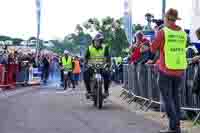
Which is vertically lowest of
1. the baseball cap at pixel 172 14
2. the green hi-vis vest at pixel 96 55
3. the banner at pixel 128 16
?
the green hi-vis vest at pixel 96 55

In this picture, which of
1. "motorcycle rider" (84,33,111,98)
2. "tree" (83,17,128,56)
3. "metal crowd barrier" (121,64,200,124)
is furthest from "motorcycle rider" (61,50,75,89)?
"tree" (83,17,128,56)

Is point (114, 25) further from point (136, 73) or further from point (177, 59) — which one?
point (177, 59)

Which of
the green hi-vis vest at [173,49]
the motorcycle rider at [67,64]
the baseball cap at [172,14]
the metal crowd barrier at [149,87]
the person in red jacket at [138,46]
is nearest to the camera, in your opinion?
the baseball cap at [172,14]

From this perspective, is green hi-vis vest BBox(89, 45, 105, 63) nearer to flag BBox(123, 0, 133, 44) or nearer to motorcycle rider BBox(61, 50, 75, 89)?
motorcycle rider BBox(61, 50, 75, 89)

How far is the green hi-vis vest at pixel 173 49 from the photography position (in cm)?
1009

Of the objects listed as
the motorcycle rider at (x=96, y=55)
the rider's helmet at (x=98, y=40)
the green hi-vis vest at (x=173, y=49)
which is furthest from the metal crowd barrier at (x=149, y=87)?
the rider's helmet at (x=98, y=40)

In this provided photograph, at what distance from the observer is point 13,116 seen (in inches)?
508

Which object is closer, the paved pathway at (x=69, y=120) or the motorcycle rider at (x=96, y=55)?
the paved pathway at (x=69, y=120)

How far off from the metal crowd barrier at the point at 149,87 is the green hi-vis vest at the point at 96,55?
1050 mm

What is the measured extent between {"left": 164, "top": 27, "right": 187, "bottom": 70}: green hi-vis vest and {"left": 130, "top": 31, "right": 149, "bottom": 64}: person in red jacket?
6.67 m

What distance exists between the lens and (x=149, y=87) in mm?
15219

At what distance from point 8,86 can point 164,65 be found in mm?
18292

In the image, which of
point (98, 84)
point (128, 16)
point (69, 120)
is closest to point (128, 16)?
point (128, 16)

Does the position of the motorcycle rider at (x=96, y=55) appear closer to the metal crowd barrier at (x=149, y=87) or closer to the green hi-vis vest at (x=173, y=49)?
the metal crowd barrier at (x=149, y=87)
